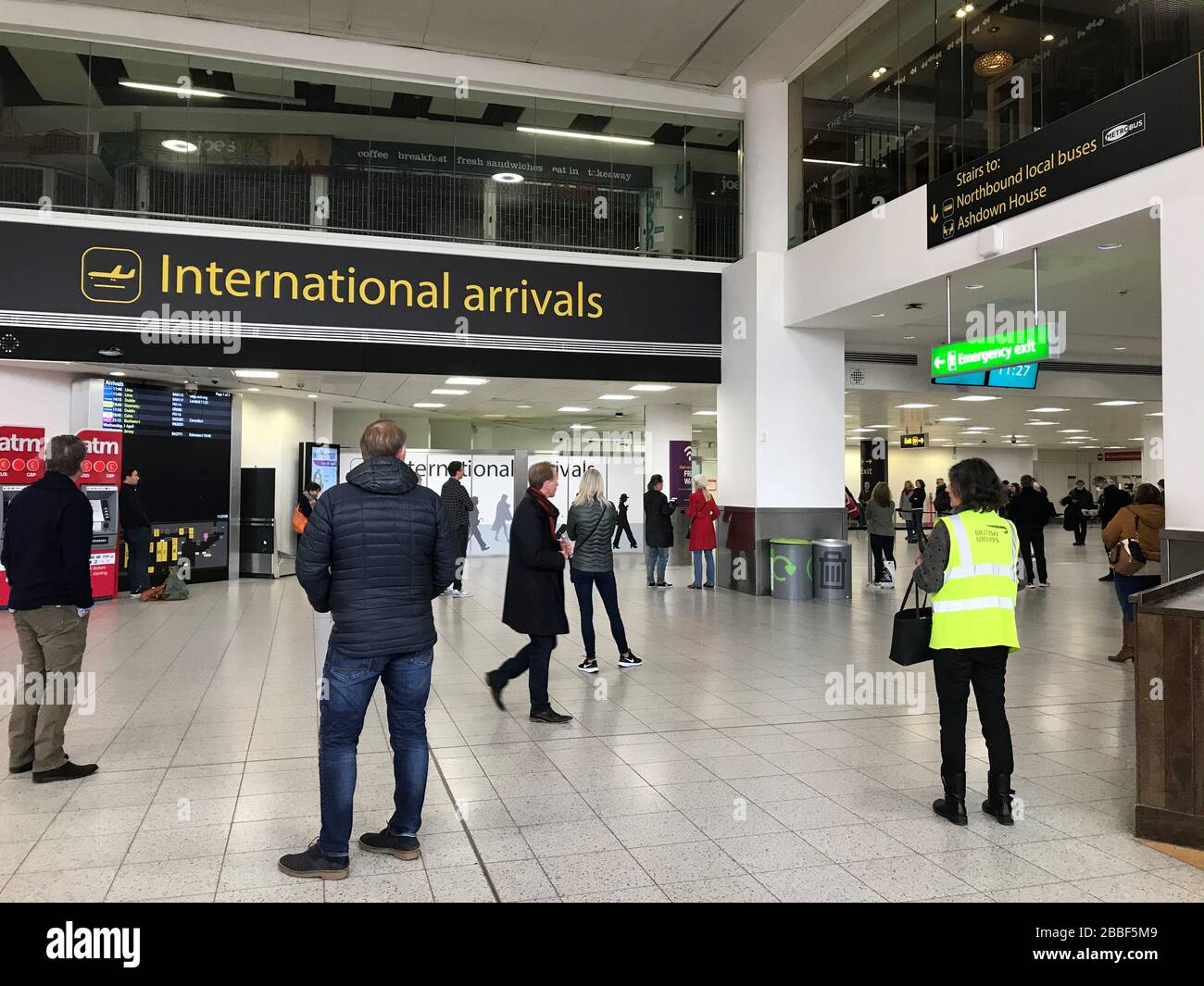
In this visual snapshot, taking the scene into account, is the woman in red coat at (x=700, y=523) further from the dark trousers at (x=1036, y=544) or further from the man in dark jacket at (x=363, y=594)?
the man in dark jacket at (x=363, y=594)

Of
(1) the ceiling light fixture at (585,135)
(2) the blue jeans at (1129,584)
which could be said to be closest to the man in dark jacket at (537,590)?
(2) the blue jeans at (1129,584)

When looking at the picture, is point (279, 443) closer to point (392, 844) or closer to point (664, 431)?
point (664, 431)

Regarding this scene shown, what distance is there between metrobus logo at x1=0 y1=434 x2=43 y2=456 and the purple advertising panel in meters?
10.1

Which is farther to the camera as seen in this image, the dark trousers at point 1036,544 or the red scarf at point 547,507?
the dark trousers at point 1036,544

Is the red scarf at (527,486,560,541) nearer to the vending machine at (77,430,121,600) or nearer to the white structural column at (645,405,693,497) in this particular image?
the vending machine at (77,430,121,600)

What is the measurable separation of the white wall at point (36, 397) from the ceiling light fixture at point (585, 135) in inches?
271

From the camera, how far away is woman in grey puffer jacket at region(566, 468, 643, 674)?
6.70 m

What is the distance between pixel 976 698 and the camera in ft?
12.7

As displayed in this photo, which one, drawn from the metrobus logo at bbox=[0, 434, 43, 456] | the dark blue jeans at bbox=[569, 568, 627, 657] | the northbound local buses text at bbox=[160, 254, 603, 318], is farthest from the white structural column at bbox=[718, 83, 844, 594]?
the metrobus logo at bbox=[0, 434, 43, 456]

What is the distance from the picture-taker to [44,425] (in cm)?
1146

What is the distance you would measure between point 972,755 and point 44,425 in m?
11.3

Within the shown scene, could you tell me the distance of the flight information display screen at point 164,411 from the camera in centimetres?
1202

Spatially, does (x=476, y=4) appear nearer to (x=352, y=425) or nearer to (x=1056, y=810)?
(x=1056, y=810)
